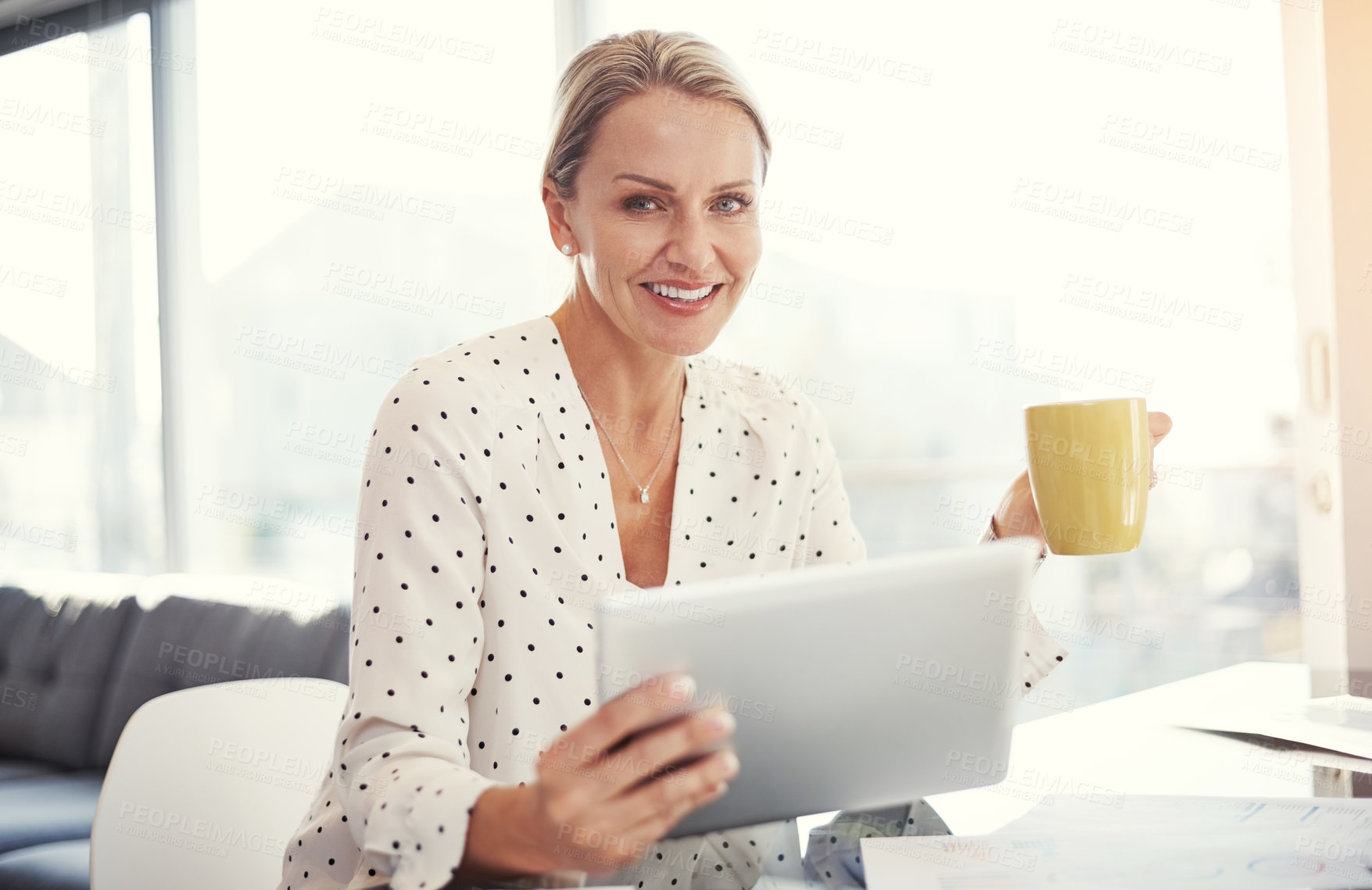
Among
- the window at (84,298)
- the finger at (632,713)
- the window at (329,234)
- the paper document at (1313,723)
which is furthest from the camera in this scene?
the window at (84,298)

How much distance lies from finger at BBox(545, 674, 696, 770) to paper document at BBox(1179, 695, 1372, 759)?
0.71 meters

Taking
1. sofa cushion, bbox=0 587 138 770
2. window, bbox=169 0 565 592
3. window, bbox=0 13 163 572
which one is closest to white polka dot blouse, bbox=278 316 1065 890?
window, bbox=169 0 565 592

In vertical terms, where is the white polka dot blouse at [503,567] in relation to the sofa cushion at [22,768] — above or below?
above

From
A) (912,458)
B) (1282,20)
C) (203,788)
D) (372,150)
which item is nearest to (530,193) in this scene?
(372,150)

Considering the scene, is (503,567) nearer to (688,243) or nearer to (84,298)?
(688,243)

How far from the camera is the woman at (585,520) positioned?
2.27 feet

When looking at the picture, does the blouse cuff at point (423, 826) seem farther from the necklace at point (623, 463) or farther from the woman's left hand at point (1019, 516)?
the woman's left hand at point (1019, 516)

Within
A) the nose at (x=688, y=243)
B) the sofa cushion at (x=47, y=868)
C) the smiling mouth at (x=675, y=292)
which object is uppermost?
the nose at (x=688, y=243)

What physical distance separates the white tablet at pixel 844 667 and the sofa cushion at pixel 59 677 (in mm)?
2643

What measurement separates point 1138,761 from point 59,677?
9.49 feet

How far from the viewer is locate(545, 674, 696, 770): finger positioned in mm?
593

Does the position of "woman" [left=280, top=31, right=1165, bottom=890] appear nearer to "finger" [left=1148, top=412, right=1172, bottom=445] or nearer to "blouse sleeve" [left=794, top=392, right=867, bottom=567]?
"blouse sleeve" [left=794, top=392, right=867, bottom=567]

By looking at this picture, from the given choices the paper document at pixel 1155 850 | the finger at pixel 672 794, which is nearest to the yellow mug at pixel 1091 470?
the paper document at pixel 1155 850

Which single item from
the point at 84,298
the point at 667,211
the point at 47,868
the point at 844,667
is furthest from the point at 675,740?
the point at 84,298
